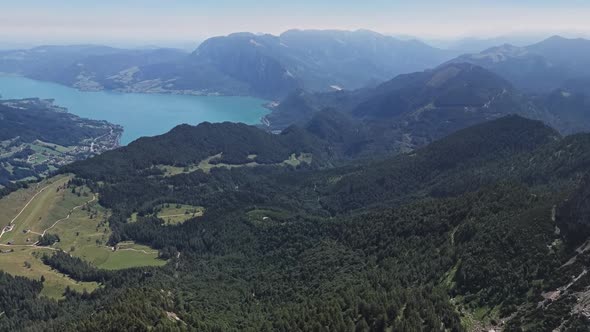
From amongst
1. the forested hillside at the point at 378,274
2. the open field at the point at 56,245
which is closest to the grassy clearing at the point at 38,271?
the open field at the point at 56,245

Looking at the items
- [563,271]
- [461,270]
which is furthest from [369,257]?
[563,271]

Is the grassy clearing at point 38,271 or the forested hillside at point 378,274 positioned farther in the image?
the grassy clearing at point 38,271

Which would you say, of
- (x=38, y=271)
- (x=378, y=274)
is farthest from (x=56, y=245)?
(x=378, y=274)

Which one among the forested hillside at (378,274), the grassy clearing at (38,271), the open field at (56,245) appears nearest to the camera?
the forested hillside at (378,274)

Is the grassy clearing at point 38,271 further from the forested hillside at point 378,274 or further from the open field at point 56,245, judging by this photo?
the forested hillside at point 378,274

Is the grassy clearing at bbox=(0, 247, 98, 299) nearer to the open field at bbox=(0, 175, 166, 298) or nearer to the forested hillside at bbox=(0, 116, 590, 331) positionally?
the open field at bbox=(0, 175, 166, 298)

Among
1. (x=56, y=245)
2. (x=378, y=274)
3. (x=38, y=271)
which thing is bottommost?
(x=56, y=245)

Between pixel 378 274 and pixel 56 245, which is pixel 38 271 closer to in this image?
pixel 56 245

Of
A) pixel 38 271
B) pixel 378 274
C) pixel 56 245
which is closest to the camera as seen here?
pixel 378 274
